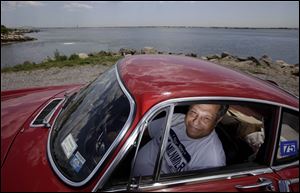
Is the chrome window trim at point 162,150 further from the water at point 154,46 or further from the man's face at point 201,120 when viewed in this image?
the water at point 154,46

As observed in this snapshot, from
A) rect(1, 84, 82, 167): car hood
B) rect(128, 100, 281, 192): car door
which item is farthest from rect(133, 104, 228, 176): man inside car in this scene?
rect(1, 84, 82, 167): car hood

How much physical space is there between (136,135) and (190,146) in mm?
662

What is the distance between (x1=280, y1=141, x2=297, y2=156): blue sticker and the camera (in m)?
2.35

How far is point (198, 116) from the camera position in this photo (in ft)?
7.71

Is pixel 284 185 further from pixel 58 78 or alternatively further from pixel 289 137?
pixel 58 78

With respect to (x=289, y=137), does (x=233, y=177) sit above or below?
below

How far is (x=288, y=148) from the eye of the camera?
93.9 inches

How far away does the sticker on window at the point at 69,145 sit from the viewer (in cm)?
212

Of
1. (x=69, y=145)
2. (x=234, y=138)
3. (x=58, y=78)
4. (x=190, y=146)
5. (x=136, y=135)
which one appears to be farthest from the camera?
(x=58, y=78)

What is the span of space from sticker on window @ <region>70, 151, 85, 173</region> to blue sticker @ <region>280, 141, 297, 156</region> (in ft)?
4.94

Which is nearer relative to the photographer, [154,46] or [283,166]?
[283,166]

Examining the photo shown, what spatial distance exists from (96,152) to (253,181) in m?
1.12

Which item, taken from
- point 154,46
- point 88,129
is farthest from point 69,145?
point 154,46

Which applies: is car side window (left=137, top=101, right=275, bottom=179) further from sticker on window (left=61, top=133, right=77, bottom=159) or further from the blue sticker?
sticker on window (left=61, top=133, right=77, bottom=159)
